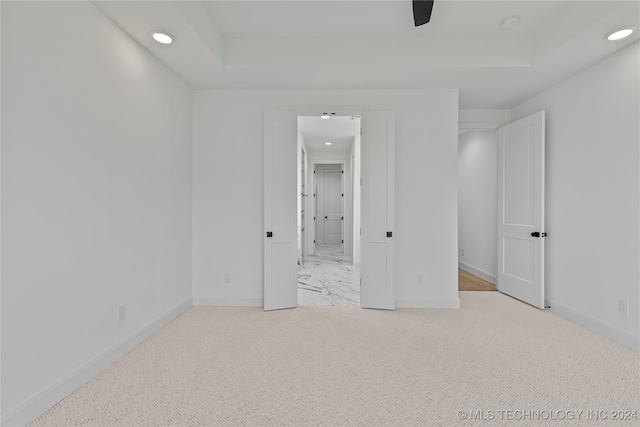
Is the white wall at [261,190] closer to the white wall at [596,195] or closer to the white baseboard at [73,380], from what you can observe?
the white baseboard at [73,380]

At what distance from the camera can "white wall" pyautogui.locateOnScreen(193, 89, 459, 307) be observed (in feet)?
11.0

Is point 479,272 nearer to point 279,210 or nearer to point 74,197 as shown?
point 279,210

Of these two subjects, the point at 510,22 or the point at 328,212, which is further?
the point at 328,212

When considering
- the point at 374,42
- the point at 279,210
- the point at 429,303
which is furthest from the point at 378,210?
the point at 374,42

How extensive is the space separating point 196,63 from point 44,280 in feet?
7.11

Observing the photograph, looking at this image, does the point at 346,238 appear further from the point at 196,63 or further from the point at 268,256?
the point at 196,63

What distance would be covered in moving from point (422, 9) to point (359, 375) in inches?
105

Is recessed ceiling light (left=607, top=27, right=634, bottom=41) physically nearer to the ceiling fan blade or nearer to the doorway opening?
the ceiling fan blade

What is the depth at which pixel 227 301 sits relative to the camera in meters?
3.44

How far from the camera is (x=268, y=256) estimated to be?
3305 millimetres

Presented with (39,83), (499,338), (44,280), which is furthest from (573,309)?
(39,83)

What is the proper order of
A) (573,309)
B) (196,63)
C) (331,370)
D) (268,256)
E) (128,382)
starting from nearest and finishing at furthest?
1. (128,382)
2. (331,370)
3. (196,63)
4. (573,309)
5. (268,256)

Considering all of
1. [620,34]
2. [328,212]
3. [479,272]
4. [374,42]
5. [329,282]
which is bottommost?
[329,282]

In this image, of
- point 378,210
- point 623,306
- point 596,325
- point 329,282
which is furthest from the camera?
point 329,282
